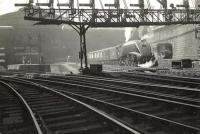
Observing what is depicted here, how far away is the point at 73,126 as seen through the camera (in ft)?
18.4

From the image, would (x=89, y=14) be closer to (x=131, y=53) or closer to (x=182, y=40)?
(x=131, y=53)

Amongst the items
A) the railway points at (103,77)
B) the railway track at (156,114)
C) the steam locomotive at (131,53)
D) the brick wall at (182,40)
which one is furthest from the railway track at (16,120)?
the brick wall at (182,40)

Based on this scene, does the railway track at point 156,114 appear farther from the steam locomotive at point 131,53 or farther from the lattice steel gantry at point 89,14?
the steam locomotive at point 131,53

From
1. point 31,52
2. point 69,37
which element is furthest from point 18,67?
point 69,37

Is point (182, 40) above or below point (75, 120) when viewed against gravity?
above

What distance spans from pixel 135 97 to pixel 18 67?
35.5 m

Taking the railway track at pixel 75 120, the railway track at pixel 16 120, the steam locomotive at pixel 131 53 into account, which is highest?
the steam locomotive at pixel 131 53

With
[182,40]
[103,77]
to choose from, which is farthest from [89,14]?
[182,40]

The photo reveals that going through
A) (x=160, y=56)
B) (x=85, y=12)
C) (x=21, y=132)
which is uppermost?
(x=85, y=12)

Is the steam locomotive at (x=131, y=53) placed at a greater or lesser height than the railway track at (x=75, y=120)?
greater

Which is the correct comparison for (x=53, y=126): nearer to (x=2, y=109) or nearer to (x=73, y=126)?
(x=73, y=126)

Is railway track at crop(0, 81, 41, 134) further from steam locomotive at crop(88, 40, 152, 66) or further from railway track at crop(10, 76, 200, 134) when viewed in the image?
steam locomotive at crop(88, 40, 152, 66)

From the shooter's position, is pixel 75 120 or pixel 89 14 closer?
pixel 75 120

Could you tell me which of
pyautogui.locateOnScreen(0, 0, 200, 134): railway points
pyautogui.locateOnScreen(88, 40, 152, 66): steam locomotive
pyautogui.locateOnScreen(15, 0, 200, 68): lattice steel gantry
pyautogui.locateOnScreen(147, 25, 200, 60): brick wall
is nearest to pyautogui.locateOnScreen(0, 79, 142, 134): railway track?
pyautogui.locateOnScreen(0, 0, 200, 134): railway points
